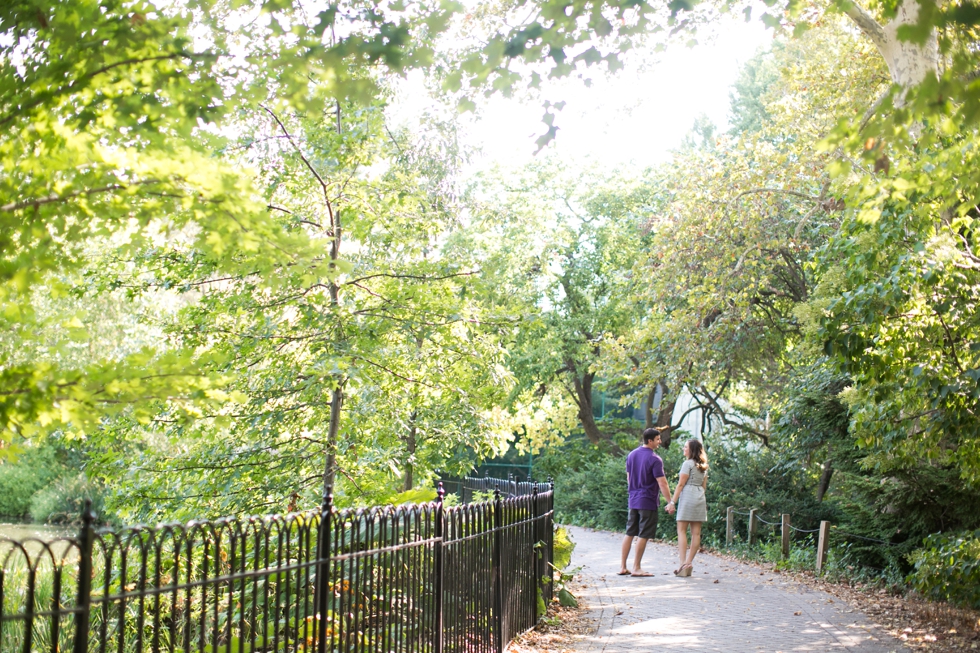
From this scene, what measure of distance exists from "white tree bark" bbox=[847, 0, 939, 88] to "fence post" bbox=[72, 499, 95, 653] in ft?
27.5

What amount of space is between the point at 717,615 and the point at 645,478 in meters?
2.23

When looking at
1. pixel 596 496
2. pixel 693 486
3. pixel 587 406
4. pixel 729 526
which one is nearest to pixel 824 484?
pixel 729 526

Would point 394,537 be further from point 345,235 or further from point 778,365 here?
point 778,365

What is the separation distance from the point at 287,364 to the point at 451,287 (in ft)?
5.62

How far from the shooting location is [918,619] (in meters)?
9.13

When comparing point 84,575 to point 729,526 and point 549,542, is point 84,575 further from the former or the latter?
point 729,526

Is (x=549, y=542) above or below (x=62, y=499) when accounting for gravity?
above

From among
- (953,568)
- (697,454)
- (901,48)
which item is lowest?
(953,568)

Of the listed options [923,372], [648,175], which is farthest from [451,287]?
[648,175]

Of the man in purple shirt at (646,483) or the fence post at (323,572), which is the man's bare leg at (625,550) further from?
the fence post at (323,572)

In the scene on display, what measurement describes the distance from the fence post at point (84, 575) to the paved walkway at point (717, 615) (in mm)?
5278

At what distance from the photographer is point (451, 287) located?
842 centimetres

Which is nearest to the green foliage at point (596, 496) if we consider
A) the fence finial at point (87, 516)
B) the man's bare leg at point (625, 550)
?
the man's bare leg at point (625, 550)

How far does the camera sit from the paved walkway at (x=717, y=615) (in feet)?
25.4
